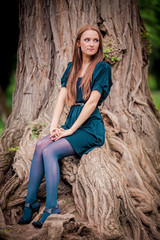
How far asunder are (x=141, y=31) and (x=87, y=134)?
8.51ft

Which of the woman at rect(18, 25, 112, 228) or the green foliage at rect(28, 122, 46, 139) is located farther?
the green foliage at rect(28, 122, 46, 139)

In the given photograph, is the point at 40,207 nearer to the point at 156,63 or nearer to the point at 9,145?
the point at 9,145

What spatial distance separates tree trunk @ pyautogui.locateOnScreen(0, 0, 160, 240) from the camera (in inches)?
110

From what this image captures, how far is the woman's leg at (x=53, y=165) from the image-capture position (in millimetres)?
2570

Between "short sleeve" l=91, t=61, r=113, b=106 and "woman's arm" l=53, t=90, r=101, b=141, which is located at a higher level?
"short sleeve" l=91, t=61, r=113, b=106

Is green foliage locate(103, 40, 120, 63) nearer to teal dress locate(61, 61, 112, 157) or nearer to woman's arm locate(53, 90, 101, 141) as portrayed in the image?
teal dress locate(61, 61, 112, 157)

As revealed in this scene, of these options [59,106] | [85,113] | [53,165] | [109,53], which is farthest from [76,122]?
[109,53]

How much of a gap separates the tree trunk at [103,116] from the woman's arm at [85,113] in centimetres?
38

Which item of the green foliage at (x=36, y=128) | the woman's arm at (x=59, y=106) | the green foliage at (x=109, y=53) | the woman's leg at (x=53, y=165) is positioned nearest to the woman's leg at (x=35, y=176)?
the woman's leg at (x=53, y=165)

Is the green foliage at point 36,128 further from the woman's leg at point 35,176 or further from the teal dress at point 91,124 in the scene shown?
the woman's leg at point 35,176

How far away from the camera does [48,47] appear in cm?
436

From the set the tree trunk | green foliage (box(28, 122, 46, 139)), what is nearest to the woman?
the tree trunk

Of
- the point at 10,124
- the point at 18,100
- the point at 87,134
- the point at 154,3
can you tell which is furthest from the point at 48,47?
the point at 154,3

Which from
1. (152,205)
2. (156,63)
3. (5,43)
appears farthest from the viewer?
(156,63)
